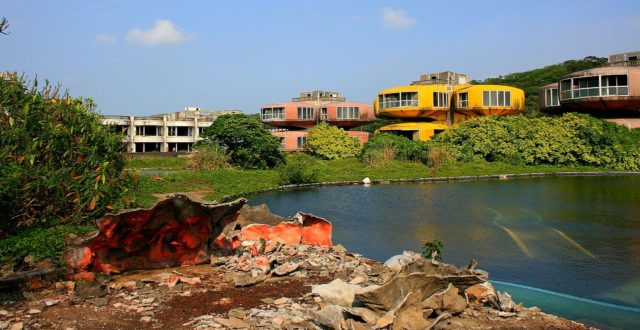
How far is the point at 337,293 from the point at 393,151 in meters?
31.1

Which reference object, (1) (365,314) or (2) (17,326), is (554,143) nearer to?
(1) (365,314)

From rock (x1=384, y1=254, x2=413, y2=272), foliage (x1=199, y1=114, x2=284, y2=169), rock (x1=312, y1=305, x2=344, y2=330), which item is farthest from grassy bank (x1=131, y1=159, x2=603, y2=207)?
rock (x1=312, y1=305, x2=344, y2=330)

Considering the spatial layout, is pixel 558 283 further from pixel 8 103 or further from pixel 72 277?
pixel 8 103

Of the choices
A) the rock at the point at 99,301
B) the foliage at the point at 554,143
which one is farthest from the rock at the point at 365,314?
the foliage at the point at 554,143

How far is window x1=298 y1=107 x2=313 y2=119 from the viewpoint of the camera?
52.2 meters

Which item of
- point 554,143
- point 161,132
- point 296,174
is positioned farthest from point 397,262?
point 161,132

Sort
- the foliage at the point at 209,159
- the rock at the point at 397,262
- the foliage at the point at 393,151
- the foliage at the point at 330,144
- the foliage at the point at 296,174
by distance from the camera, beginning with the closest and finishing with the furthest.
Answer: the rock at the point at 397,262, the foliage at the point at 296,174, the foliage at the point at 209,159, the foliage at the point at 393,151, the foliage at the point at 330,144

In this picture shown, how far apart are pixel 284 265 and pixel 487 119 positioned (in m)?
36.2

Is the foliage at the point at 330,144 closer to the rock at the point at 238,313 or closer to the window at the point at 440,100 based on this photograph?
the window at the point at 440,100

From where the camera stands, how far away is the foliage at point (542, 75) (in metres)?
76.8

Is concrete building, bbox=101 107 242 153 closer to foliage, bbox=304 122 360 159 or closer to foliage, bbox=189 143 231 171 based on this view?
foliage, bbox=304 122 360 159

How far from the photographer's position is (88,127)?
1448 centimetres

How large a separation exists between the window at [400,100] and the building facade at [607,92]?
36.8 ft

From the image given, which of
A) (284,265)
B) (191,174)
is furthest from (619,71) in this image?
(284,265)
